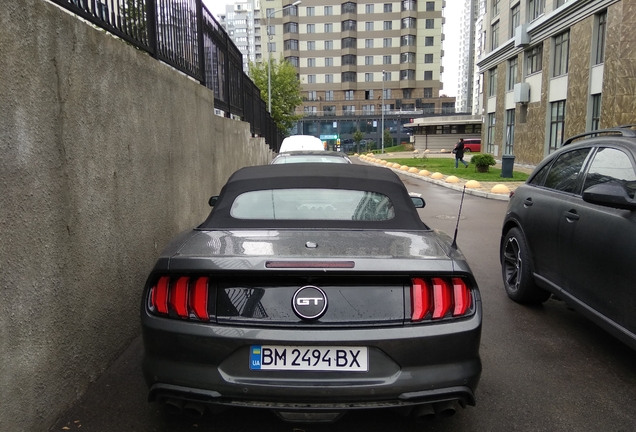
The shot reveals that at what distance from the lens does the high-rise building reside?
88.1 m

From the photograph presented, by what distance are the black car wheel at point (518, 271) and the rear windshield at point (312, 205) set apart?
218cm

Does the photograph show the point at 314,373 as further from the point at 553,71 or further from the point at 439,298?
the point at 553,71

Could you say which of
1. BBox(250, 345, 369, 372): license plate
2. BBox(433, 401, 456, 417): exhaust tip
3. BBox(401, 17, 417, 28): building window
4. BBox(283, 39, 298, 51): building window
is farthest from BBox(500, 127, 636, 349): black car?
BBox(401, 17, 417, 28): building window

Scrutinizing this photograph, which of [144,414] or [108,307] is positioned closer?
[144,414]

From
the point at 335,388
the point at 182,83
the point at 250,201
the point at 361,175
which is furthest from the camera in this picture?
the point at 182,83

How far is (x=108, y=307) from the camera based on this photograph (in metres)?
3.86

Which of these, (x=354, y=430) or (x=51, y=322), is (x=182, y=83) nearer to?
(x=51, y=322)

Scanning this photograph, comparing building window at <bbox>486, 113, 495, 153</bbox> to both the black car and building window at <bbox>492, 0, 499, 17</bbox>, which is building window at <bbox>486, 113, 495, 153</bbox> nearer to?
building window at <bbox>492, 0, 499, 17</bbox>

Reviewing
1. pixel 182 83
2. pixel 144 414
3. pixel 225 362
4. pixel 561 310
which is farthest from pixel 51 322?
pixel 561 310

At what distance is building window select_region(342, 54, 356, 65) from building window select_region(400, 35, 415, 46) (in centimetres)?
853

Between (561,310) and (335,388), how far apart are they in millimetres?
3690

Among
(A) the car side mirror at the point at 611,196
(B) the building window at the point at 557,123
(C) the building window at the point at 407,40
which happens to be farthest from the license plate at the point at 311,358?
(C) the building window at the point at 407,40

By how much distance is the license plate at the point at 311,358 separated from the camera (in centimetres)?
251

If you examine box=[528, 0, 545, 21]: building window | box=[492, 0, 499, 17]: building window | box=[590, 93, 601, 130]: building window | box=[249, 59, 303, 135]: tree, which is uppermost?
box=[492, 0, 499, 17]: building window
